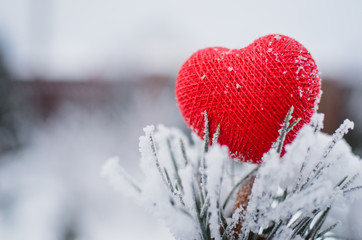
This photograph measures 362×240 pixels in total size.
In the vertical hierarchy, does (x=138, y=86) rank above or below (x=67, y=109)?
above

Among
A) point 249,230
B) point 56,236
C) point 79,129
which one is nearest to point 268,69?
point 249,230

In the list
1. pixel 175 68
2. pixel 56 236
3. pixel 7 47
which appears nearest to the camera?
pixel 56 236

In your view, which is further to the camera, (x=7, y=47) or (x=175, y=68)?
(x=175, y=68)

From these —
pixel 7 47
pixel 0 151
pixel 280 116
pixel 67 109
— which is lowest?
pixel 0 151

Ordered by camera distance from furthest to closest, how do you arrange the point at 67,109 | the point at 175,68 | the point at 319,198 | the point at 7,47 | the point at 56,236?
the point at 175,68, the point at 67,109, the point at 7,47, the point at 56,236, the point at 319,198

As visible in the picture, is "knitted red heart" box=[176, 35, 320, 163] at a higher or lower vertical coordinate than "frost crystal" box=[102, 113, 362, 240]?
higher

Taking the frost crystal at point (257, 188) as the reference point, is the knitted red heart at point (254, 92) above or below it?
above

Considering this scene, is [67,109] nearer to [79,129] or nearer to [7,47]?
[79,129]

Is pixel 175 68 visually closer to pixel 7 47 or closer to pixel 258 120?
pixel 7 47
